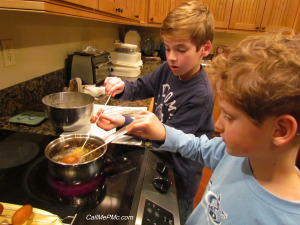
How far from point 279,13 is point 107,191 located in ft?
9.21

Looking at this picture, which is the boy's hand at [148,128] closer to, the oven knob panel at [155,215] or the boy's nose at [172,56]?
the oven knob panel at [155,215]

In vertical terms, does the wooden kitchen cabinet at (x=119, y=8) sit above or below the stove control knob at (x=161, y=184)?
above

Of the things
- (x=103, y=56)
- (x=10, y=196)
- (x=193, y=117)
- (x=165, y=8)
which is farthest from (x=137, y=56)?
(x=10, y=196)

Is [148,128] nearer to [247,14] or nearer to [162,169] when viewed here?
[162,169]

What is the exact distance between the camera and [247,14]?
2.47 metres

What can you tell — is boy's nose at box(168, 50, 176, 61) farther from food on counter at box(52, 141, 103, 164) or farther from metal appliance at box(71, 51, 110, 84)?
metal appliance at box(71, 51, 110, 84)

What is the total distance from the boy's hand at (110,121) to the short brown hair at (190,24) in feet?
1.27

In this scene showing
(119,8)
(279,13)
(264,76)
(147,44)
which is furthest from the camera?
(147,44)

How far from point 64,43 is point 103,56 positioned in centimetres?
28

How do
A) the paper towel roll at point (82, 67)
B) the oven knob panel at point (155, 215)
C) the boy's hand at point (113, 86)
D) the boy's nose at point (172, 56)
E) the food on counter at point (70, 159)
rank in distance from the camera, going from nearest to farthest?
the oven knob panel at point (155, 215) → the food on counter at point (70, 159) → the boy's nose at point (172, 56) → the boy's hand at point (113, 86) → the paper towel roll at point (82, 67)

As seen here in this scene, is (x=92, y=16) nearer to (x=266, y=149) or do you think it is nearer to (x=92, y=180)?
(x=92, y=180)

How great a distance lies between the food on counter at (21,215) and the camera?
446mm

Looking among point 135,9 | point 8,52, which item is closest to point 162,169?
point 8,52

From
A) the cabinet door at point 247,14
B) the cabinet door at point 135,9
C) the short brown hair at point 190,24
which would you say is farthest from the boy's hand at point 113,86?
the cabinet door at point 247,14
